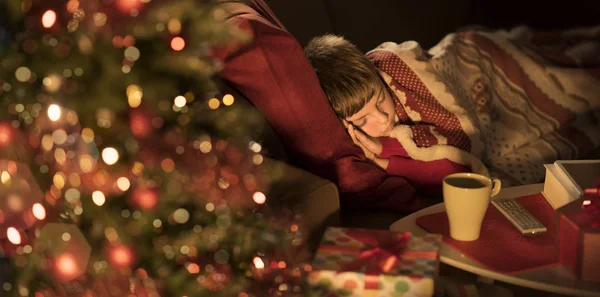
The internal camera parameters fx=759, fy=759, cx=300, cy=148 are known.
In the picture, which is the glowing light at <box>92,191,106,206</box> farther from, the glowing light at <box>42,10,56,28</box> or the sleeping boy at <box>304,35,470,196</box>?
the sleeping boy at <box>304,35,470,196</box>

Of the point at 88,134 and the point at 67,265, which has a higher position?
the point at 88,134

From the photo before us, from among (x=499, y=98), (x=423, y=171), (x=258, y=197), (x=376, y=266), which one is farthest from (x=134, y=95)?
(x=499, y=98)

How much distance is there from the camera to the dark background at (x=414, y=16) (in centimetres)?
239

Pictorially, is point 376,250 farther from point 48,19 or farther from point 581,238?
point 48,19

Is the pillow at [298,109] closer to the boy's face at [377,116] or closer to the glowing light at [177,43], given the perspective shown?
the boy's face at [377,116]

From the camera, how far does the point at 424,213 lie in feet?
5.08

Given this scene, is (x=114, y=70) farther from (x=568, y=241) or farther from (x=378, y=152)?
(x=378, y=152)

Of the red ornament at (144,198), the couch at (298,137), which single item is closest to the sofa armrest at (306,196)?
the couch at (298,137)

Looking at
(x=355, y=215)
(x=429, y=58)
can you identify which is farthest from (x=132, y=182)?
(x=429, y=58)

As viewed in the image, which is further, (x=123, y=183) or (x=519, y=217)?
(x=519, y=217)

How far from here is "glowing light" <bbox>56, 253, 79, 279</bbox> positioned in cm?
119

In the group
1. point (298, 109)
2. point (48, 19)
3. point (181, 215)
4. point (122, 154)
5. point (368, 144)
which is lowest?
point (368, 144)

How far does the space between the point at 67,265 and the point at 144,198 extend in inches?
7.3

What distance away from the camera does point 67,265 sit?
1.19 m
